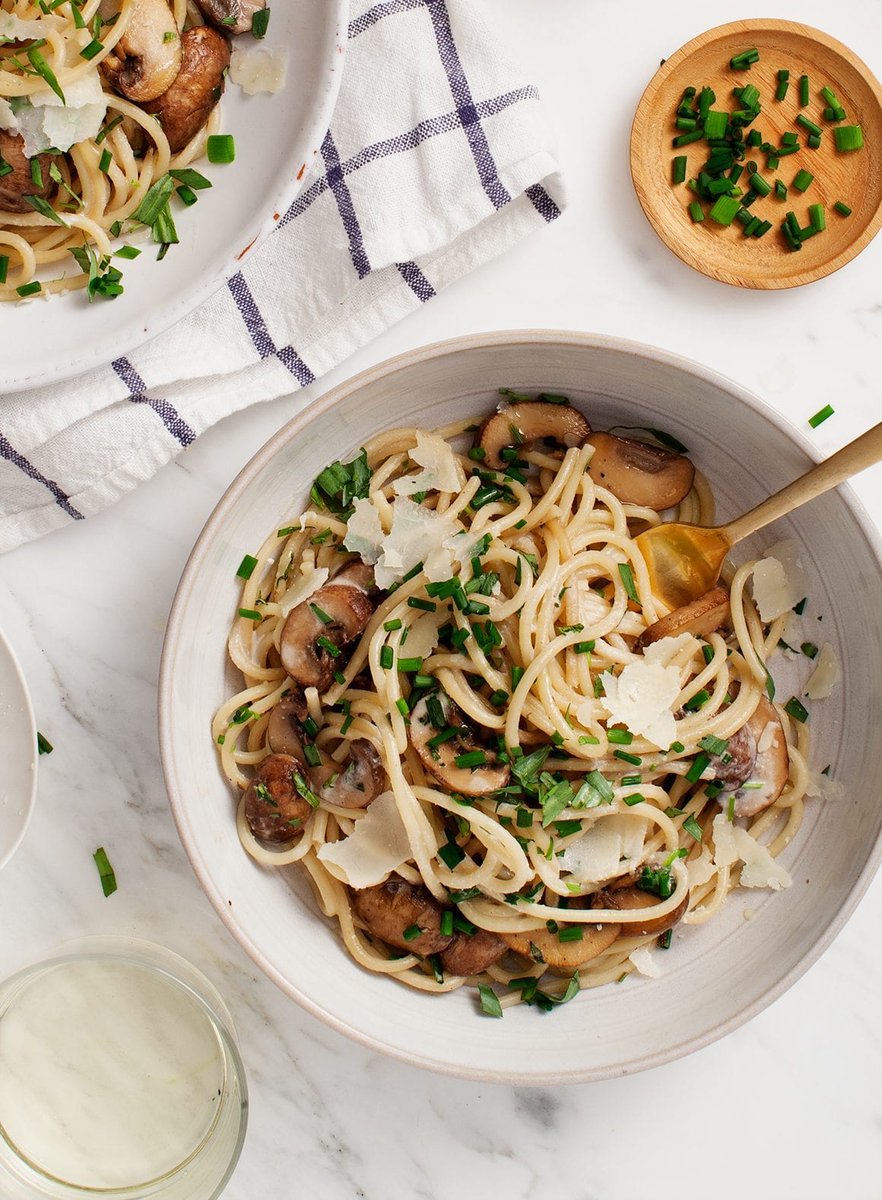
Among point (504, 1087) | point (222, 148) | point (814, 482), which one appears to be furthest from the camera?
point (504, 1087)

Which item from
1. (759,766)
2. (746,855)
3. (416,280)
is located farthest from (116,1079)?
(416,280)

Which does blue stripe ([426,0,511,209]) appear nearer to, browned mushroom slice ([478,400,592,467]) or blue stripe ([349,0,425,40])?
blue stripe ([349,0,425,40])

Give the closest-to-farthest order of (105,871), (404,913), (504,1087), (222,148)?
(222,148) < (404,913) < (105,871) < (504,1087)

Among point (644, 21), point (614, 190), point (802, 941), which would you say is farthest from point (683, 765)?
point (644, 21)

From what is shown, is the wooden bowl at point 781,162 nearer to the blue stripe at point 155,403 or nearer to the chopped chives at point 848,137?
the chopped chives at point 848,137

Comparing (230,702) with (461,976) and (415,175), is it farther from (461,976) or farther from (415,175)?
(415,175)

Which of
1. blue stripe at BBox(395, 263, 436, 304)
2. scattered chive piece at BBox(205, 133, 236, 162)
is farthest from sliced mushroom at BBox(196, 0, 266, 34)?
blue stripe at BBox(395, 263, 436, 304)

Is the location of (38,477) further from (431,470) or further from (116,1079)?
(116,1079)
